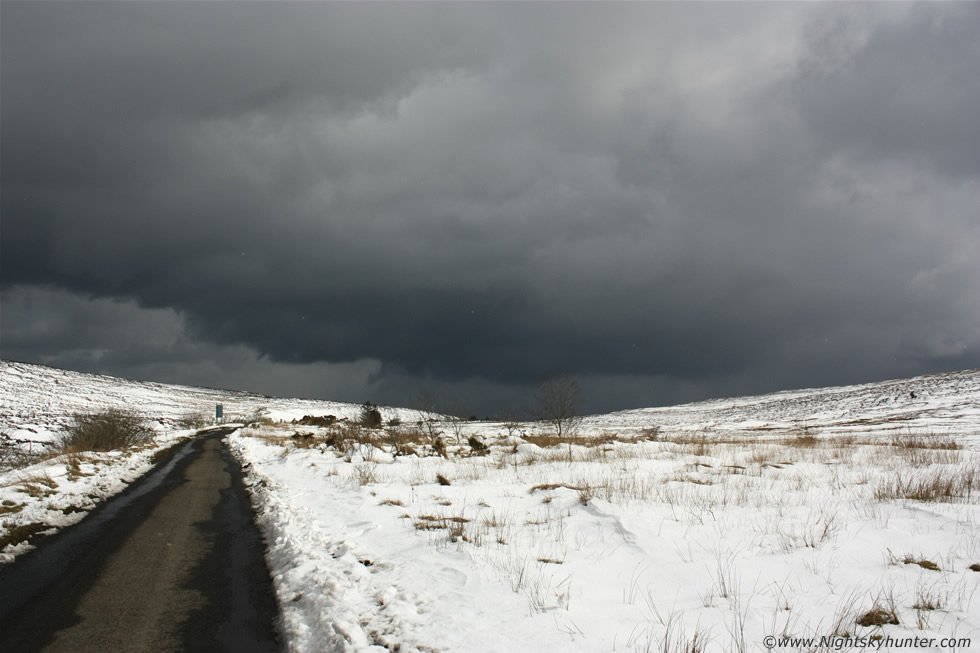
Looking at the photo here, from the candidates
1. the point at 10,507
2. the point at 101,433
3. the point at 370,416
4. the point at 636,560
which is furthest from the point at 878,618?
the point at 370,416

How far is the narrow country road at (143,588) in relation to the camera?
16.4ft

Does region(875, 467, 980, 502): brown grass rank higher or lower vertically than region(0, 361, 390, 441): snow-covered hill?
higher

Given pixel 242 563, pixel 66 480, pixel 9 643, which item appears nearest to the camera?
pixel 9 643

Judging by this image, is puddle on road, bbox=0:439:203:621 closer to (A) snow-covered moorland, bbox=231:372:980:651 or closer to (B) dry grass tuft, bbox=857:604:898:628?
(A) snow-covered moorland, bbox=231:372:980:651

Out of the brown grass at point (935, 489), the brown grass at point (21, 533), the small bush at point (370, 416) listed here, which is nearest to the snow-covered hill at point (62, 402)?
the small bush at point (370, 416)

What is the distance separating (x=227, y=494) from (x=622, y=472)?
11491 mm

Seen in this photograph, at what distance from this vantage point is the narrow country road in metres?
5.01

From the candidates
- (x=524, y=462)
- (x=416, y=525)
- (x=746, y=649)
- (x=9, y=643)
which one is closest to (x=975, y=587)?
(x=746, y=649)

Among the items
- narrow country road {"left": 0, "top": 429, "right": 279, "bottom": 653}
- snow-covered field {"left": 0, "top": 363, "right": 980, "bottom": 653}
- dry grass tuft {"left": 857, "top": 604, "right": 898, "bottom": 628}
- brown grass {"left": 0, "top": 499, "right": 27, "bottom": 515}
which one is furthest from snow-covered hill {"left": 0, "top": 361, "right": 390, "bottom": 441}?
dry grass tuft {"left": 857, "top": 604, "right": 898, "bottom": 628}

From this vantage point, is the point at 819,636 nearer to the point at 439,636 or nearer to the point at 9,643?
the point at 439,636

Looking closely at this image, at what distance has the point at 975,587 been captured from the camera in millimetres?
4945

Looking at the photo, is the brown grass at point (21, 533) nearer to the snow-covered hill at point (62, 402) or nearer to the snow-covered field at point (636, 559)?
the snow-covered field at point (636, 559)

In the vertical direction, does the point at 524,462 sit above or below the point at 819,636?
below

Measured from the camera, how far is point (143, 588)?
6438mm
